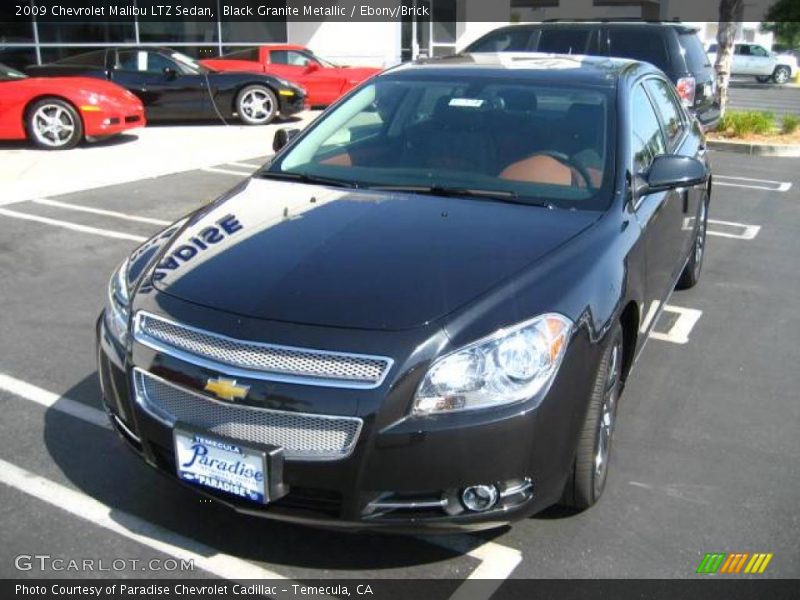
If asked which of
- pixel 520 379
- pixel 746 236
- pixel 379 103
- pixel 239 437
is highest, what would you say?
pixel 379 103

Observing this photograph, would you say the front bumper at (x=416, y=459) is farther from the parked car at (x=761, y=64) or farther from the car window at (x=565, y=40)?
the parked car at (x=761, y=64)

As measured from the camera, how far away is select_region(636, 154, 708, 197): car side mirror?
361cm

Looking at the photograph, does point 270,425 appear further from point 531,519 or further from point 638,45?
point 638,45

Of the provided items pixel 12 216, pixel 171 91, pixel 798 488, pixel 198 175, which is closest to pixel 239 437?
pixel 798 488

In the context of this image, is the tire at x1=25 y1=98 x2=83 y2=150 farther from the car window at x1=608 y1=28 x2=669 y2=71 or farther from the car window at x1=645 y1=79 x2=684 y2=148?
the car window at x1=645 y1=79 x2=684 y2=148

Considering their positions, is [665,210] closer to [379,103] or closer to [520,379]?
[379,103]

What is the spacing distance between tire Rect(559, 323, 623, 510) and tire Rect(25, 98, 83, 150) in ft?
31.1

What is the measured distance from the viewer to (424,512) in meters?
2.53

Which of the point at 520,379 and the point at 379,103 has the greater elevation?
the point at 379,103

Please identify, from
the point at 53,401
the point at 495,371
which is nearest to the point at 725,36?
the point at 53,401

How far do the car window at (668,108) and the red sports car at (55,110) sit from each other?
808 cm

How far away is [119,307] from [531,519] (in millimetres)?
1729

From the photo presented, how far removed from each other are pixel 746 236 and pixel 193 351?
6241mm

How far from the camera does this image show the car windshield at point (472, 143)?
3.58 meters
